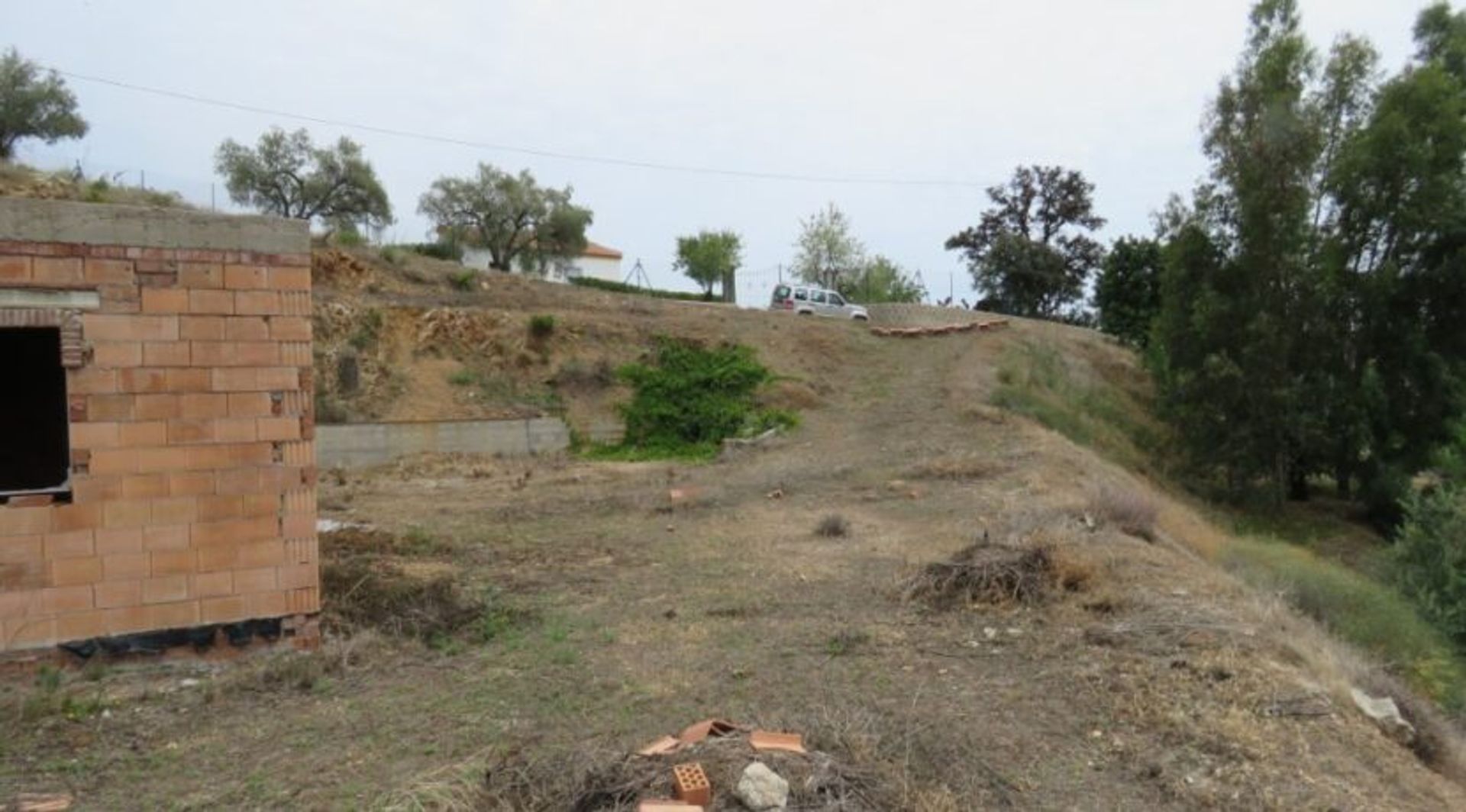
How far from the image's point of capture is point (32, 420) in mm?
9305

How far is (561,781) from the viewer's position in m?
4.27

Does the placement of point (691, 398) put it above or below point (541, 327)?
below

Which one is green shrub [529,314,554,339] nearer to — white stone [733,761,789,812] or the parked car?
the parked car

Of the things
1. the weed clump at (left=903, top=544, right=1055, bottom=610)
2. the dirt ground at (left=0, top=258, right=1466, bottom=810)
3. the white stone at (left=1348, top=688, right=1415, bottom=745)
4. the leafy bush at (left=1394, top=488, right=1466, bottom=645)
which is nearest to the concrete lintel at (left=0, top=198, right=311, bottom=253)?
→ the dirt ground at (left=0, top=258, right=1466, bottom=810)

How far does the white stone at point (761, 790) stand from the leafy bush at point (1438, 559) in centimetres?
1003

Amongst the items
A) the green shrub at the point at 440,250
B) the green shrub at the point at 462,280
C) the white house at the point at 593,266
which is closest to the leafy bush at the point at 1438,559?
the green shrub at the point at 462,280

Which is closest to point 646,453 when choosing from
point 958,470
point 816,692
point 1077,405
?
point 958,470

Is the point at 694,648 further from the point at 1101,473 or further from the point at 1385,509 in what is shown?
the point at 1385,509

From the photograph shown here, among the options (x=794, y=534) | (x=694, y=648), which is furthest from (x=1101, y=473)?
(x=694, y=648)

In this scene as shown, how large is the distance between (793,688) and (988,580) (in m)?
2.74

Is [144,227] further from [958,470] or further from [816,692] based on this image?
[958,470]

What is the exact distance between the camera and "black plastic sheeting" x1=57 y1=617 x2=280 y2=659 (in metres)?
6.24

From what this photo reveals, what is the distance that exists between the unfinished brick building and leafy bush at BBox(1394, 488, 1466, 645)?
38.5ft

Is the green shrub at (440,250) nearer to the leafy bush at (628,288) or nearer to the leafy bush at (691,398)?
the leafy bush at (628,288)
